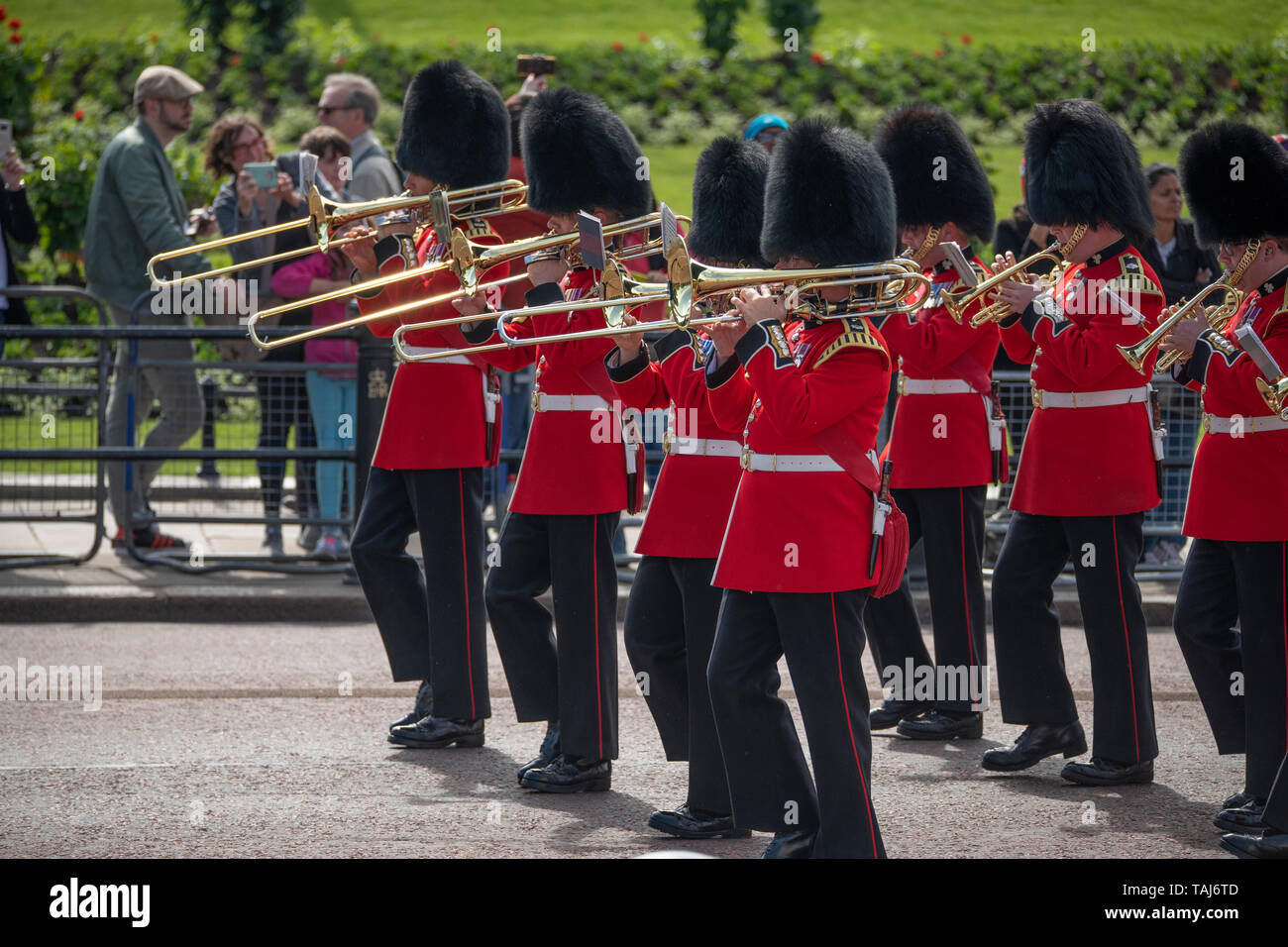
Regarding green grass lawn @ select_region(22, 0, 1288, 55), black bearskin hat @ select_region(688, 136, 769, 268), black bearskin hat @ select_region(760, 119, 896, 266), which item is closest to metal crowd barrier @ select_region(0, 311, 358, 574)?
black bearskin hat @ select_region(688, 136, 769, 268)

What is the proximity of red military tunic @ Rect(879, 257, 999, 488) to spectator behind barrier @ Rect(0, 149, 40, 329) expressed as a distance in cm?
442

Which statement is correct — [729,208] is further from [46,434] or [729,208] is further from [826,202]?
[46,434]

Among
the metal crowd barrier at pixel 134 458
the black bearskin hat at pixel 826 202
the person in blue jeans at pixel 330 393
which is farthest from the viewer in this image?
the person in blue jeans at pixel 330 393

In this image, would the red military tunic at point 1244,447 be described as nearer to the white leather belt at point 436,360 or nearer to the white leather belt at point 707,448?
the white leather belt at point 707,448

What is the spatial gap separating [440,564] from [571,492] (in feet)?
2.26

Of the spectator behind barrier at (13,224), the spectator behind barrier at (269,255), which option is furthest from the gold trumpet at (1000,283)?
the spectator behind barrier at (13,224)

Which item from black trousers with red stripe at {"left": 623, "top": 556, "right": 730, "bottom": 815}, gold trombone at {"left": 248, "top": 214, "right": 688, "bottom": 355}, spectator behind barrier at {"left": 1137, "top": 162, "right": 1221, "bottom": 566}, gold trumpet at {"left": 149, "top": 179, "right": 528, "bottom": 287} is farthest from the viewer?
spectator behind barrier at {"left": 1137, "top": 162, "right": 1221, "bottom": 566}

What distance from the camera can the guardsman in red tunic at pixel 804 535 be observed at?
156 inches

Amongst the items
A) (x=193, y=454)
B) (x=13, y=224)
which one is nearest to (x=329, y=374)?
(x=193, y=454)

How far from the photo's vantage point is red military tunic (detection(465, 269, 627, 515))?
4949 millimetres

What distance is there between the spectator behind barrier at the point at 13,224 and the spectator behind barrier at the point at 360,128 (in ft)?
4.61

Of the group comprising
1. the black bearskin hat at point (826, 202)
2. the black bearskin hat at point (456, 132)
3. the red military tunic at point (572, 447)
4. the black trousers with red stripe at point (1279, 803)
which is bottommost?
the black trousers with red stripe at point (1279, 803)

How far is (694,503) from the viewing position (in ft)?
15.1

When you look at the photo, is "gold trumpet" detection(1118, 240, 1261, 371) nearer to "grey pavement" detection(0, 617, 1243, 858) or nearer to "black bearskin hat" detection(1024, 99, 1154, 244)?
"black bearskin hat" detection(1024, 99, 1154, 244)
